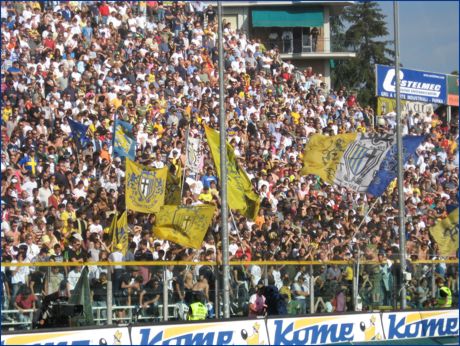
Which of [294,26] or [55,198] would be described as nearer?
[55,198]

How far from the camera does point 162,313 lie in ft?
69.9

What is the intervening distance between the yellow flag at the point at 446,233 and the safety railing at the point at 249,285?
1.01ft

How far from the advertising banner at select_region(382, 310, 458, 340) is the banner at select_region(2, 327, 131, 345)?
239 inches

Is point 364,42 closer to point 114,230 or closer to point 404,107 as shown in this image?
point 404,107

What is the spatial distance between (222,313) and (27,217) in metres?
4.10

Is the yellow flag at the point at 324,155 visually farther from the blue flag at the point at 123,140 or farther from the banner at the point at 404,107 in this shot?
the banner at the point at 404,107

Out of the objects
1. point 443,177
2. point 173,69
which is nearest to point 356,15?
point 443,177

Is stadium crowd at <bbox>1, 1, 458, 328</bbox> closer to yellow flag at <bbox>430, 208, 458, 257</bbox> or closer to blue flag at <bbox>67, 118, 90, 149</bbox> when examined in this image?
blue flag at <bbox>67, 118, 90, 149</bbox>

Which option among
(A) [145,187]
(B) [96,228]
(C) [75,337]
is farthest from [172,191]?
(C) [75,337]

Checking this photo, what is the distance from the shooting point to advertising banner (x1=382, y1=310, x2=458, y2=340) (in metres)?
22.6

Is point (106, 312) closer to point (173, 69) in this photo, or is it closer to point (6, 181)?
point (6, 181)

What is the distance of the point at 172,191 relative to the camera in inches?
953

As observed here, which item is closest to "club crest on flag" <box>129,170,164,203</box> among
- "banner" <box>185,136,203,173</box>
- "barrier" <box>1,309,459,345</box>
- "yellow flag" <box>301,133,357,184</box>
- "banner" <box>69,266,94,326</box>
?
"banner" <box>185,136,203,173</box>

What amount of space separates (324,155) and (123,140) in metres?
4.57
